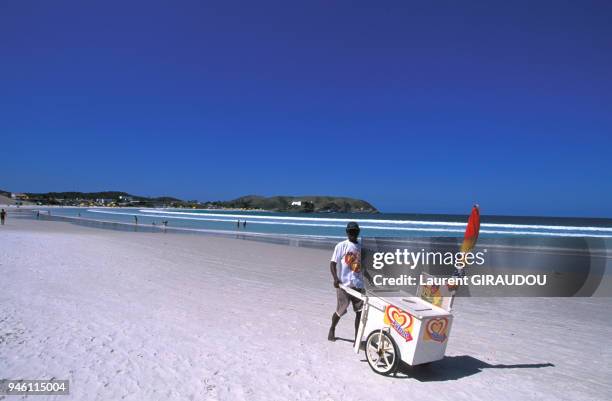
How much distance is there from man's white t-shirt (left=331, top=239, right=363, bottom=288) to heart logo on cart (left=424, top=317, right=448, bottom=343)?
1194mm

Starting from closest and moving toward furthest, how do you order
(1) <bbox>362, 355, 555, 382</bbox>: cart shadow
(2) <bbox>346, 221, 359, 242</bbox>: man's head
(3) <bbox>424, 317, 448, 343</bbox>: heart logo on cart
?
(3) <bbox>424, 317, 448, 343</bbox>: heart logo on cart → (1) <bbox>362, 355, 555, 382</bbox>: cart shadow → (2) <bbox>346, 221, 359, 242</bbox>: man's head

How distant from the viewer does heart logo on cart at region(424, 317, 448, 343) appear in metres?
4.02

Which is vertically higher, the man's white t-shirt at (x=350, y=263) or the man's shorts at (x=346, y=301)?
the man's white t-shirt at (x=350, y=263)

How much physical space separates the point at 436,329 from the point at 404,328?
35cm

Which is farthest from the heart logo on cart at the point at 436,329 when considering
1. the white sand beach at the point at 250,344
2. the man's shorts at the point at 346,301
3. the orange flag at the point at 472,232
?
the man's shorts at the point at 346,301

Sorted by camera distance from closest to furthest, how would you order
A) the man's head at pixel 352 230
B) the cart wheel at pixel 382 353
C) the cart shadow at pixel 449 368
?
the cart wheel at pixel 382 353 < the cart shadow at pixel 449 368 < the man's head at pixel 352 230

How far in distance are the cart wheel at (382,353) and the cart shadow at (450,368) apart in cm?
20

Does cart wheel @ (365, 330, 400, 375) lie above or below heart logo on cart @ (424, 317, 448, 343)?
below

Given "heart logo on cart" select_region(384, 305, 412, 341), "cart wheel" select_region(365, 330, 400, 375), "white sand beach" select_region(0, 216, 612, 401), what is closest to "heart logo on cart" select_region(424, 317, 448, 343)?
"heart logo on cart" select_region(384, 305, 412, 341)

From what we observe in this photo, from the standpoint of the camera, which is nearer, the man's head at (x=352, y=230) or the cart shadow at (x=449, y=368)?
the cart shadow at (x=449, y=368)

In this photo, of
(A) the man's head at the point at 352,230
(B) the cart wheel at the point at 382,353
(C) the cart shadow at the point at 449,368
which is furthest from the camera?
(A) the man's head at the point at 352,230

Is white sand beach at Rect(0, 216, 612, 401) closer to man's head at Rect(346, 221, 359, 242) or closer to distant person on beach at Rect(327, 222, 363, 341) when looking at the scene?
distant person on beach at Rect(327, 222, 363, 341)

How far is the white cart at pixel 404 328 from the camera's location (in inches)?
158

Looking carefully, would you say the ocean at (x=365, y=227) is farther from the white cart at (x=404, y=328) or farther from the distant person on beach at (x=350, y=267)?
the white cart at (x=404, y=328)
